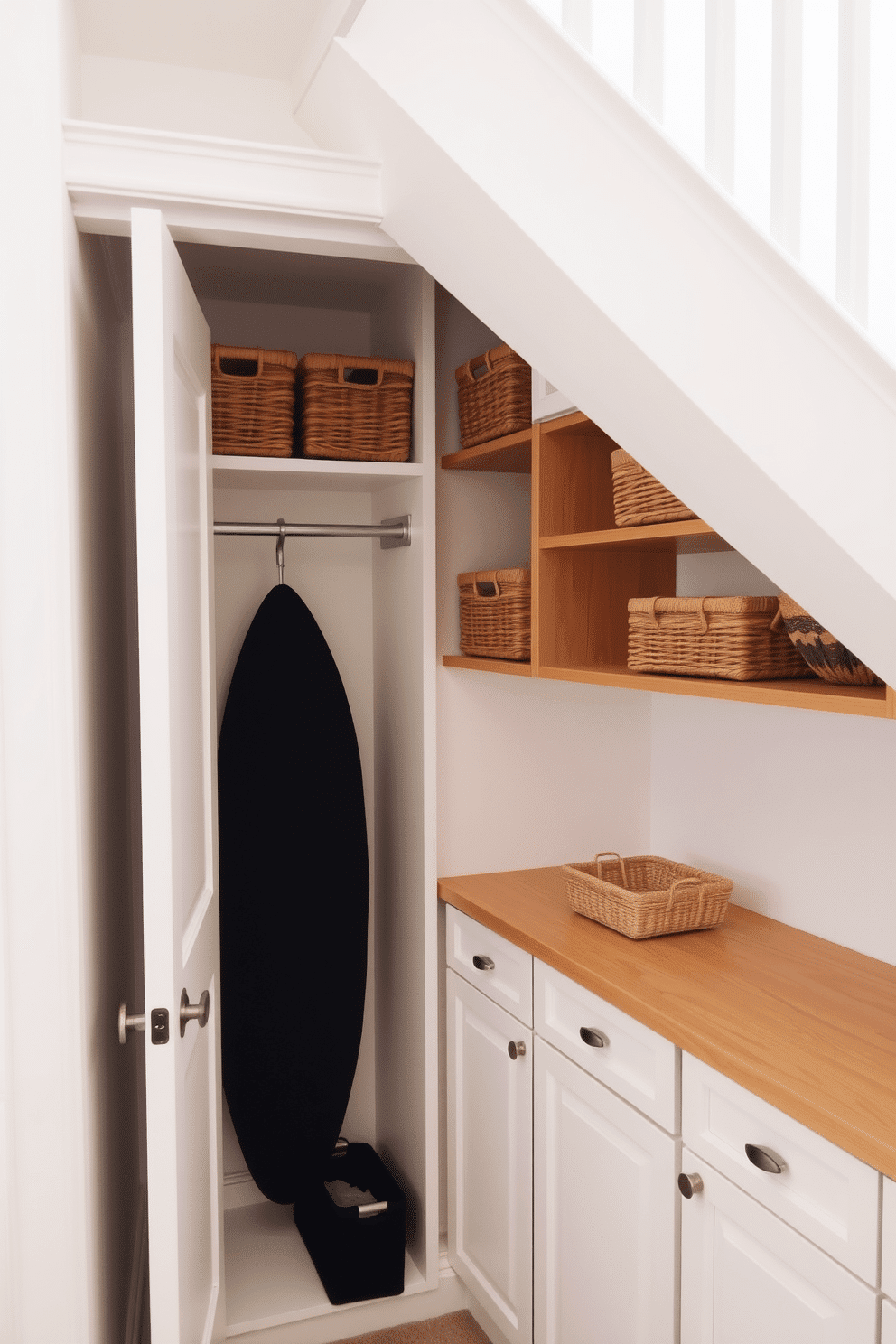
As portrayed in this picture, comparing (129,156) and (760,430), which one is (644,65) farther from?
(129,156)

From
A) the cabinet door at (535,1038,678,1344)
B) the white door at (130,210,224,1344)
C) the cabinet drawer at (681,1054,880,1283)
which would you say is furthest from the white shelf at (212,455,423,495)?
the cabinet drawer at (681,1054,880,1283)

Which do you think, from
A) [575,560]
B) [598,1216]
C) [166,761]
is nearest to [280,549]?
[575,560]

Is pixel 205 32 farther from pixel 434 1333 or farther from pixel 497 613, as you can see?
pixel 434 1333

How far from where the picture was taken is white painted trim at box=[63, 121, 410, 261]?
1.50m

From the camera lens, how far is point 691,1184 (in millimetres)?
1497

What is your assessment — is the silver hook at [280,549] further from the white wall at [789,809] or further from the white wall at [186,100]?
the white wall at [789,809]

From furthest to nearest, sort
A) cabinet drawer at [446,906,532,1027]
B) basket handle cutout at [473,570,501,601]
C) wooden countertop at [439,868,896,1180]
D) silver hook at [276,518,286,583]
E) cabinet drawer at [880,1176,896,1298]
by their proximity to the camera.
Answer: silver hook at [276,518,286,583] → basket handle cutout at [473,570,501,601] → cabinet drawer at [446,906,532,1027] → wooden countertop at [439,868,896,1180] → cabinet drawer at [880,1176,896,1298]

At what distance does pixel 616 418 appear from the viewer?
1.39 metres

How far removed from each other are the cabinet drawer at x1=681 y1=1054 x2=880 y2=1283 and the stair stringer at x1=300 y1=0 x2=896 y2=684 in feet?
1.93

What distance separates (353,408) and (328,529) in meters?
0.27

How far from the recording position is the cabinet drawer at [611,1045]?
157 centimetres

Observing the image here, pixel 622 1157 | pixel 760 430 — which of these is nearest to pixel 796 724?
pixel 622 1157

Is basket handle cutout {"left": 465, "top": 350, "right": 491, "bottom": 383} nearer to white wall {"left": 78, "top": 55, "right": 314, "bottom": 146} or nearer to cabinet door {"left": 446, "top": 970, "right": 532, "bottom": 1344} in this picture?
white wall {"left": 78, "top": 55, "right": 314, "bottom": 146}

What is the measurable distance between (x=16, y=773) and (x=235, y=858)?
0.97 metres
